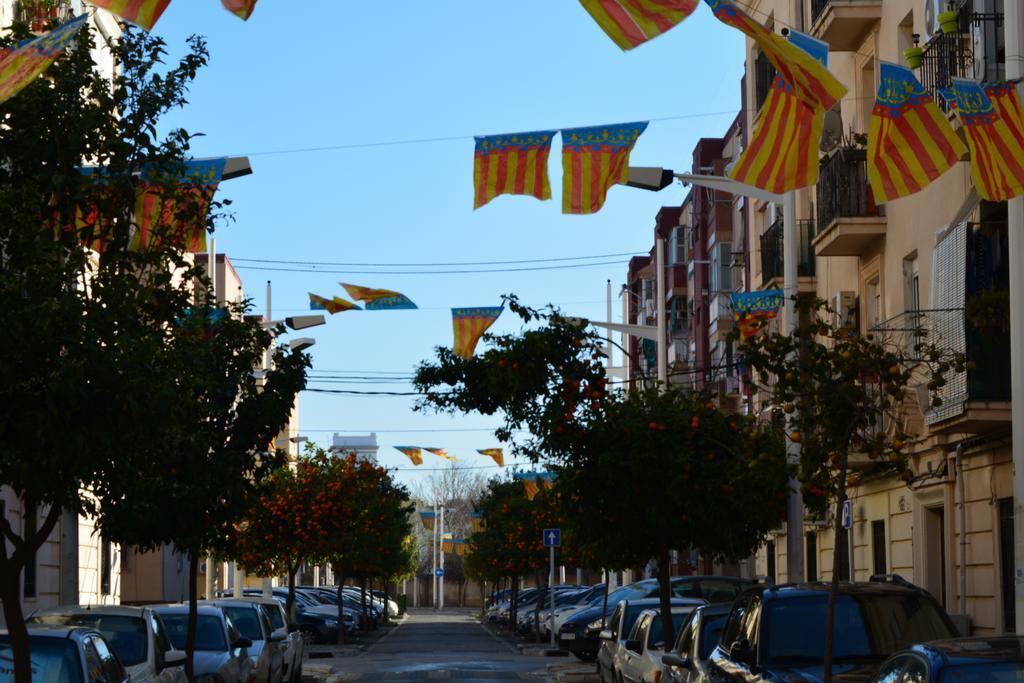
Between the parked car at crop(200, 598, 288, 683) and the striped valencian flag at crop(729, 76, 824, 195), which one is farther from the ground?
the striped valencian flag at crop(729, 76, 824, 195)

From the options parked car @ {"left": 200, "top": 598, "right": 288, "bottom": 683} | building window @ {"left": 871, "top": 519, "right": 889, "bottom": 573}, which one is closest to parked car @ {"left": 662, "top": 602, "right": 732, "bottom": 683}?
parked car @ {"left": 200, "top": 598, "right": 288, "bottom": 683}

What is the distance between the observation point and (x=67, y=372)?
1183cm

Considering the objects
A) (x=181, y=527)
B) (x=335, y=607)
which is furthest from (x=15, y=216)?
(x=335, y=607)

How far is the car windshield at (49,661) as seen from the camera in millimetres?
12367

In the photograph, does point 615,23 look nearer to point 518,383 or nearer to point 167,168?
point 167,168

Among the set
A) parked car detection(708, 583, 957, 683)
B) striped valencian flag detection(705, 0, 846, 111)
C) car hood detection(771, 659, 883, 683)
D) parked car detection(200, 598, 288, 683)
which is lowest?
parked car detection(200, 598, 288, 683)

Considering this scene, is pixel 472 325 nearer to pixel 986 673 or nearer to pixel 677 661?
pixel 677 661

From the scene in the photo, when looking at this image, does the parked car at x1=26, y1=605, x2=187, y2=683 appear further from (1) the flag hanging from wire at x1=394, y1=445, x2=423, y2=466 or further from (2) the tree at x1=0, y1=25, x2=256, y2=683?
(1) the flag hanging from wire at x1=394, y1=445, x2=423, y2=466

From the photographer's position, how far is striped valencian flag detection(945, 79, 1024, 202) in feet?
48.2

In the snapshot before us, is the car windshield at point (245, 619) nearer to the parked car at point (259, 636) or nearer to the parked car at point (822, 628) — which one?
the parked car at point (259, 636)

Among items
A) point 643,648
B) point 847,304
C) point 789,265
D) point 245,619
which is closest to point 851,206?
point 847,304

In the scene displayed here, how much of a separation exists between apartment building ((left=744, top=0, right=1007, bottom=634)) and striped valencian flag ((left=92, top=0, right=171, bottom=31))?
916cm

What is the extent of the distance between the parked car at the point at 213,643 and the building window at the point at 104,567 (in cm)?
1561

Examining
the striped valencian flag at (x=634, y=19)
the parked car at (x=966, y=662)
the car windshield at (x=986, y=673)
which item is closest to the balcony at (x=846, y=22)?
the striped valencian flag at (x=634, y=19)
